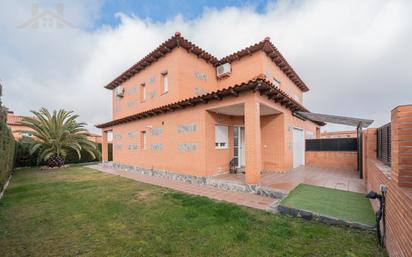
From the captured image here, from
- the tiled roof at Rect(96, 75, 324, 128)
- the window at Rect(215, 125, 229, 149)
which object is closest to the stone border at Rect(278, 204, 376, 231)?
the tiled roof at Rect(96, 75, 324, 128)

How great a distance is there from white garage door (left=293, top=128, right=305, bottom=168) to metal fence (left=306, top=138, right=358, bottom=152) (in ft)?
2.15

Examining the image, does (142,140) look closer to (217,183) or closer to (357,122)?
(217,183)

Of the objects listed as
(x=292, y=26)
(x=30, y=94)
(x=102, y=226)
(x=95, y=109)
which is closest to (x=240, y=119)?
(x=292, y=26)

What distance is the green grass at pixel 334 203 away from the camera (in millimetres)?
4324

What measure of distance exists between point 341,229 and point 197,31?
1515cm

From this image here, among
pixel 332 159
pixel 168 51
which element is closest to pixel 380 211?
→ pixel 332 159

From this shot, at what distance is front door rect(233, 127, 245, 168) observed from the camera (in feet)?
35.1

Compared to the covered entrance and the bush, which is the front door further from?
the bush

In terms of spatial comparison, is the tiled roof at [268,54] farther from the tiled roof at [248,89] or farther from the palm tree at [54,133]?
the palm tree at [54,133]

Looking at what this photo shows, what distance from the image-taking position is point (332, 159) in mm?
12195

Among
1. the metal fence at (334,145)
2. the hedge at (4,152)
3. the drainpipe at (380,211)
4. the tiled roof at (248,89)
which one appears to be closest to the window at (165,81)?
the tiled roof at (248,89)

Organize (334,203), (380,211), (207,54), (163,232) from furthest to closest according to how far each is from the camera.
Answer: (207,54) < (334,203) < (163,232) < (380,211)

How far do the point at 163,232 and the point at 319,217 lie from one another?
3812 mm

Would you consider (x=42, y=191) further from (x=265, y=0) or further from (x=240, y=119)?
(x=265, y=0)
